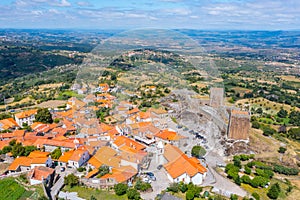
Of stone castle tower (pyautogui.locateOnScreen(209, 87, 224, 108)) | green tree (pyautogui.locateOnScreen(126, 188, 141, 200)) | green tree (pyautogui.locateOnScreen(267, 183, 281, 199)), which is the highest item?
stone castle tower (pyautogui.locateOnScreen(209, 87, 224, 108))

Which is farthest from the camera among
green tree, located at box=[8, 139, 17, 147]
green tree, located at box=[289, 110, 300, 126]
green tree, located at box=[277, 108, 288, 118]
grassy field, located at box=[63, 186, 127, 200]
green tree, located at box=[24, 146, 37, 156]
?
green tree, located at box=[277, 108, 288, 118]

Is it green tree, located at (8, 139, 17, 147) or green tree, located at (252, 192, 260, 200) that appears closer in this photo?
green tree, located at (252, 192, 260, 200)

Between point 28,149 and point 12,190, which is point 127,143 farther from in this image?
point 12,190

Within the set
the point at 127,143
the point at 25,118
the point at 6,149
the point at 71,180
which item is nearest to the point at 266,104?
the point at 127,143

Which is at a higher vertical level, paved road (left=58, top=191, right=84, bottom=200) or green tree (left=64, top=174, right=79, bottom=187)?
green tree (left=64, top=174, right=79, bottom=187)

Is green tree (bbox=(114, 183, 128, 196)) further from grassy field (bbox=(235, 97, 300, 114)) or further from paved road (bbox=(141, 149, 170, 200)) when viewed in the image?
grassy field (bbox=(235, 97, 300, 114))

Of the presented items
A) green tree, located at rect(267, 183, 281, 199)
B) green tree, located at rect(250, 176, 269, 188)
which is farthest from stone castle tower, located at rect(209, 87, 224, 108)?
green tree, located at rect(267, 183, 281, 199)
